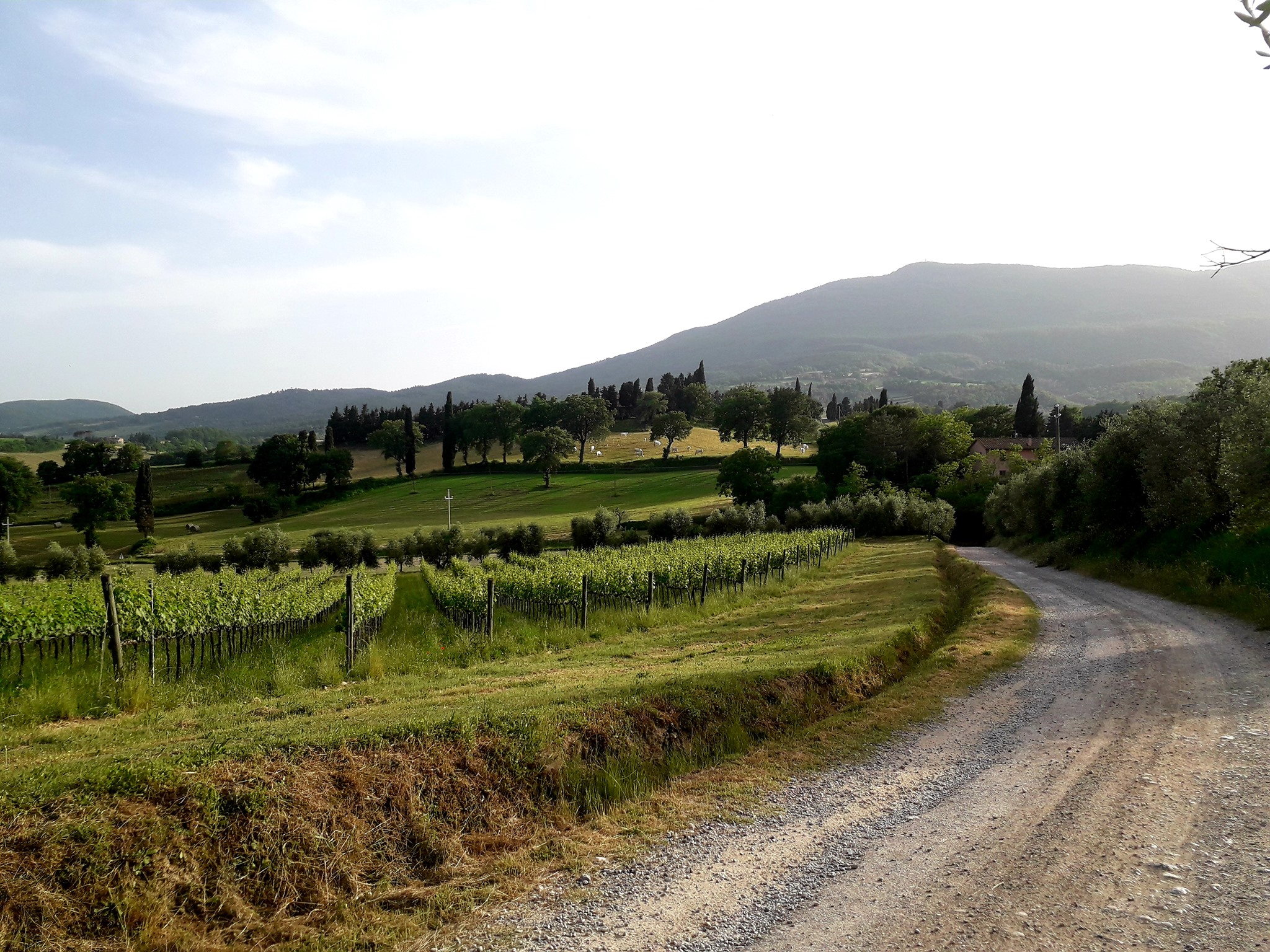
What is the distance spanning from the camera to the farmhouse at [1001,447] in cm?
10202

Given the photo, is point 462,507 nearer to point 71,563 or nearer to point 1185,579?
point 71,563

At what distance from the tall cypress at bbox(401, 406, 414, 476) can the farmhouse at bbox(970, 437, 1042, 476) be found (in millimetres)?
92512

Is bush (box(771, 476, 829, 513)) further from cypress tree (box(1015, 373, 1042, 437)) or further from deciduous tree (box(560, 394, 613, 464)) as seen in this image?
cypress tree (box(1015, 373, 1042, 437))

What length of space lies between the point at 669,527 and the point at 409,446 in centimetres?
7312

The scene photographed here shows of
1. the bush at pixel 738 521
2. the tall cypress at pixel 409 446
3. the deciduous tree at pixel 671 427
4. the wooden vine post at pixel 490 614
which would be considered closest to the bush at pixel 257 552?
the bush at pixel 738 521

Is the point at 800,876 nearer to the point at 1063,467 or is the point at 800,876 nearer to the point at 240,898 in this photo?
the point at 240,898

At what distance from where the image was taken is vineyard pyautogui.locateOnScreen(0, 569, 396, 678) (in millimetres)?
13914

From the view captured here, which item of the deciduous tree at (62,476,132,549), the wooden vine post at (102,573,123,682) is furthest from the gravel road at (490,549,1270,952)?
the deciduous tree at (62,476,132,549)

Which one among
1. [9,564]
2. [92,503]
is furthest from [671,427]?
[9,564]

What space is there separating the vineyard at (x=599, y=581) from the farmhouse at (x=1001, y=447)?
78798 mm

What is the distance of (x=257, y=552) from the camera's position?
62250 mm

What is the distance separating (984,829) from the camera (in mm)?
6887

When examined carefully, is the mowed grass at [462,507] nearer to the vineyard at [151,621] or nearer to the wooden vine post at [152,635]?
the vineyard at [151,621]

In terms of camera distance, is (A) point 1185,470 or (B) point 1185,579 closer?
(B) point 1185,579
